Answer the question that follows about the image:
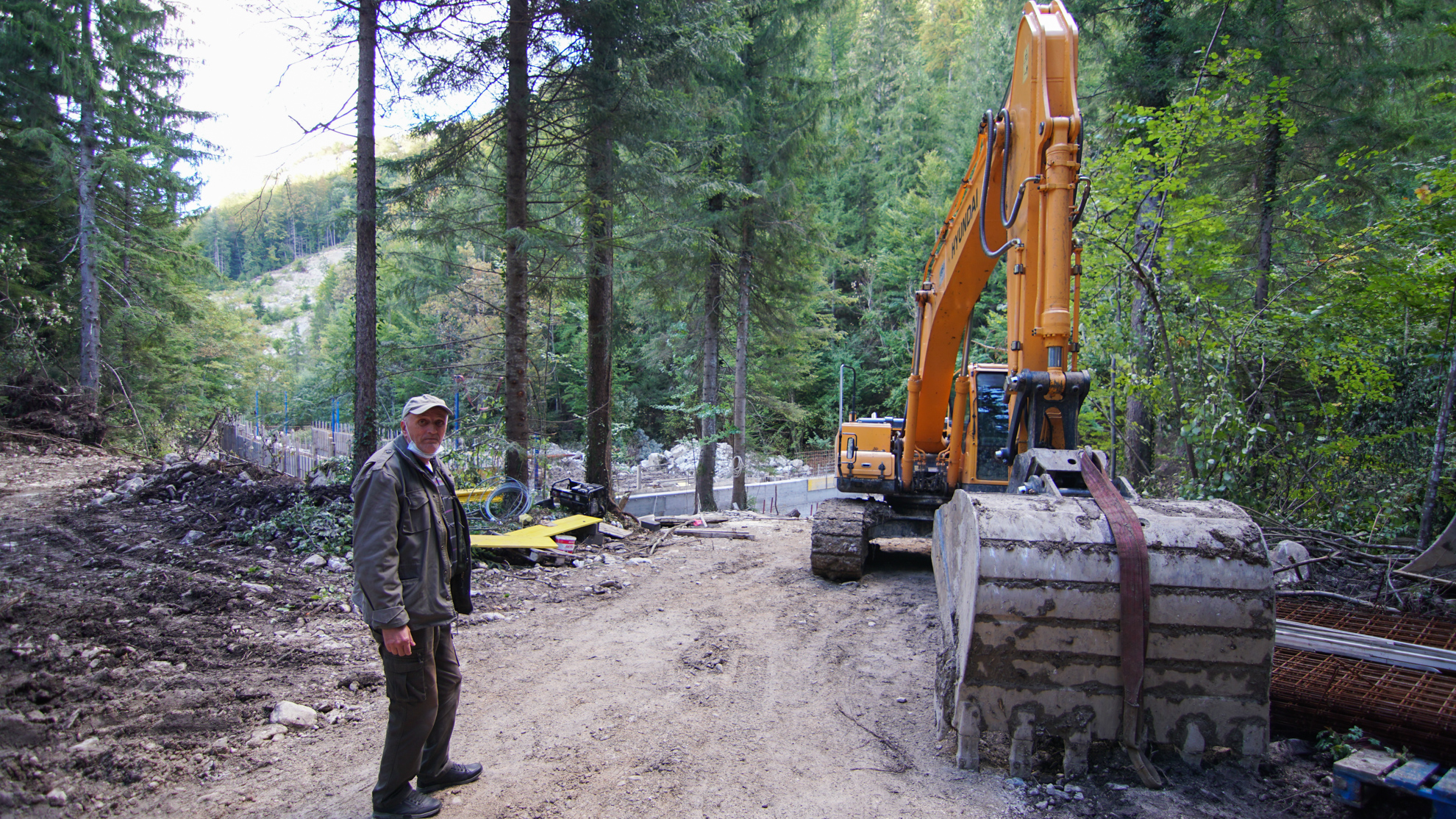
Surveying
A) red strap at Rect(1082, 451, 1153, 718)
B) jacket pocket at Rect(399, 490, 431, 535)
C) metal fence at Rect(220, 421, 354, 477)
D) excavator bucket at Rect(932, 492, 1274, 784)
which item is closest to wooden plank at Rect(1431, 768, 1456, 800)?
excavator bucket at Rect(932, 492, 1274, 784)

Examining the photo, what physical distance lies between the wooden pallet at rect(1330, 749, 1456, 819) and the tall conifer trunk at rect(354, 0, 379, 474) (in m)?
9.30

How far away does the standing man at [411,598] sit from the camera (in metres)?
3.06

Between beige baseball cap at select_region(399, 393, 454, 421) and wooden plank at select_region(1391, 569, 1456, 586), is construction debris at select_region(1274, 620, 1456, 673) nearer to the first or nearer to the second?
wooden plank at select_region(1391, 569, 1456, 586)

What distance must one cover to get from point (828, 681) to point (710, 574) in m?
3.42

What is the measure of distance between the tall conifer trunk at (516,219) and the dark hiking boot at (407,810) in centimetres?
678

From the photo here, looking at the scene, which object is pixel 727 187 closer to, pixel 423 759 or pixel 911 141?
pixel 423 759

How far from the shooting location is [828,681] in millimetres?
4855

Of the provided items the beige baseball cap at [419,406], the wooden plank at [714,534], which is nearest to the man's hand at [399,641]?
the beige baseball cap at [419,406]

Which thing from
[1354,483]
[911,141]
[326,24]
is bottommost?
[1354,483]

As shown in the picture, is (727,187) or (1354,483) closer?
(1354,483)

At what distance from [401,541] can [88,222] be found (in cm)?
1919

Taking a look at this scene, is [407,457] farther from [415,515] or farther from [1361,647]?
[1361,647]

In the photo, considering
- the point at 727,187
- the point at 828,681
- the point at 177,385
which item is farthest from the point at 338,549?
the point at 177,385

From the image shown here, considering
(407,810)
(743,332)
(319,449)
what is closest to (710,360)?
(743,332)
